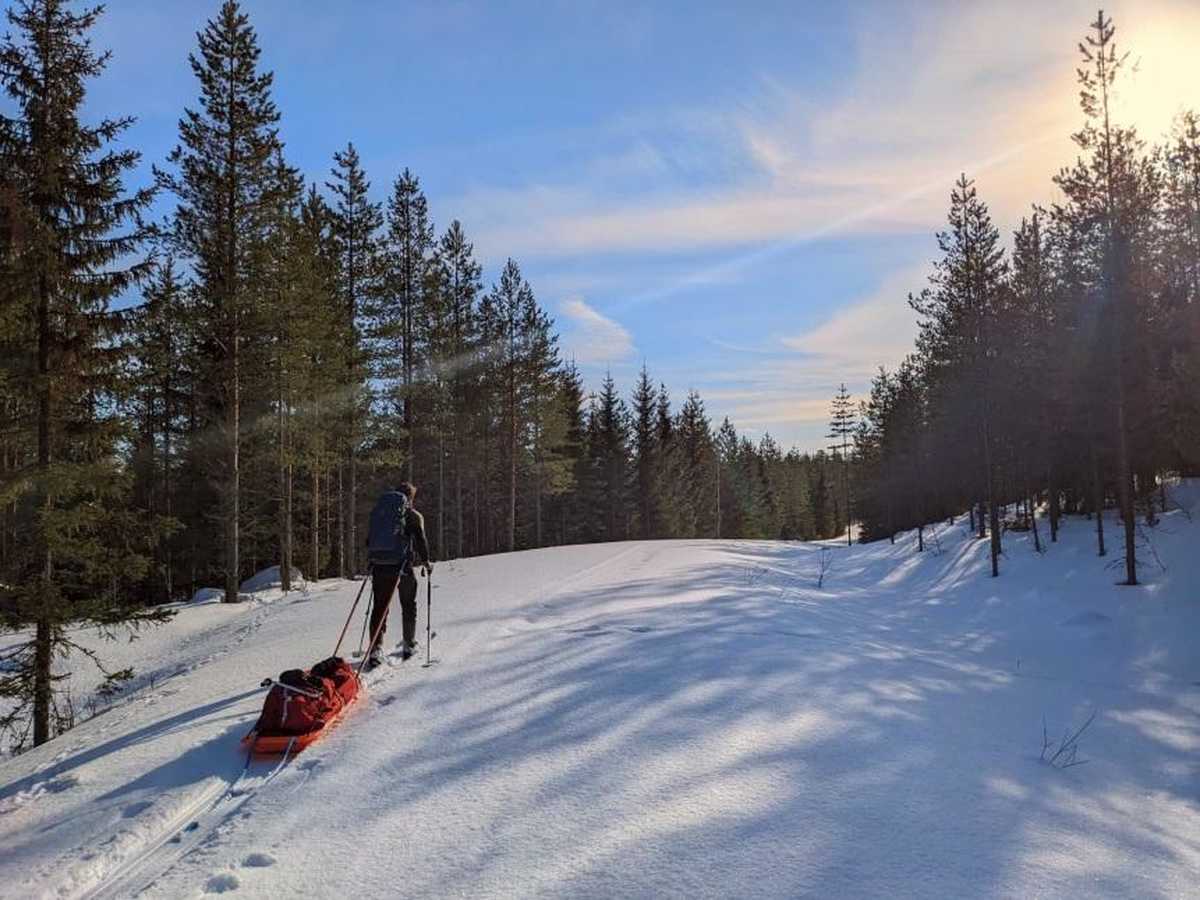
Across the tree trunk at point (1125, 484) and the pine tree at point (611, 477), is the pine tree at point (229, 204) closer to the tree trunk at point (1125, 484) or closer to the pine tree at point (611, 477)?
the tree trunk at point (1125, 484)

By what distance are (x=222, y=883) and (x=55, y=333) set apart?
431 inches

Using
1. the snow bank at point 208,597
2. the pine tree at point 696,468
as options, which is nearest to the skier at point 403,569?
the snow bank at point 208,597

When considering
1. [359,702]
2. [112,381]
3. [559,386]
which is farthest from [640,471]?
[359,702]

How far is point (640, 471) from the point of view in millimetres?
53438

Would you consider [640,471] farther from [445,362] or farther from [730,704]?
[730,704]

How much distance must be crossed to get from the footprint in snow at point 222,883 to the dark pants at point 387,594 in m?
4.45

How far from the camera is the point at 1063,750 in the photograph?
669 cm

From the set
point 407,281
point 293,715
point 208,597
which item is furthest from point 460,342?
point 293,715

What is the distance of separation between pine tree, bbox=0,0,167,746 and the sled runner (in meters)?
6.70

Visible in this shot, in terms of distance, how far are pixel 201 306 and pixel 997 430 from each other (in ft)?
92.0

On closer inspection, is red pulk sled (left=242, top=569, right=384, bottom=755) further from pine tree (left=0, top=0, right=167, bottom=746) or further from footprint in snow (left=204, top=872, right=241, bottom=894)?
pine tree (left=0, top=0, right=167, bottom=746)

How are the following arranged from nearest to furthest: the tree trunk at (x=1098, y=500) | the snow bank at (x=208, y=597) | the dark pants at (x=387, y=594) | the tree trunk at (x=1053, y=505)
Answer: the dark pants at (x=387, y=594)
the snow bank at (x=208, y=597)
the tree trunk at (x=1098, y=500)
the tree trunk at (x=1053, y=505)

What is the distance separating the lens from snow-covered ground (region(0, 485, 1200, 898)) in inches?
159

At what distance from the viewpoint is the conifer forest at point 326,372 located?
1134cm
